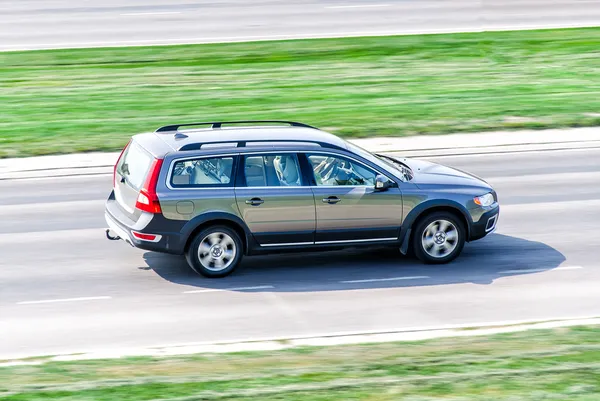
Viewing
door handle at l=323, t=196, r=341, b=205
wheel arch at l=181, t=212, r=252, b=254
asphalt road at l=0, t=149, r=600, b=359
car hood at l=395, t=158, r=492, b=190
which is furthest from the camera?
car hood at l=395, t=158, r=492, b=190

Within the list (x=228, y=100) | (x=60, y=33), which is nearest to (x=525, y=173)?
(x=228, y=100)

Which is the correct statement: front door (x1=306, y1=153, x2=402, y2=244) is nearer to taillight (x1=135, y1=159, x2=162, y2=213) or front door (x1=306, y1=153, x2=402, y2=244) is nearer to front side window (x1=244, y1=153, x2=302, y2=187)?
front side window (x1=244, y1=153, x2=302, y2=187)

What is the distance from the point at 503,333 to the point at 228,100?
524 inches

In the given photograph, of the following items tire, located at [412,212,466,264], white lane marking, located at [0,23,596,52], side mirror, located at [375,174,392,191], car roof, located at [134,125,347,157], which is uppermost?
white lane marking, located at [0,23,596,52]

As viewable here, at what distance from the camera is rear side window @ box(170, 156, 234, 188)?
38.8 feet

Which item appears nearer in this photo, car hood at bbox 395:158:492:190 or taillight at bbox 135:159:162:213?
taillight at bbox 135:159:162:213

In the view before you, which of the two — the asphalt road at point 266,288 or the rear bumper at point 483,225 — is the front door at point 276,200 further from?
the rear bumper at point 483,225

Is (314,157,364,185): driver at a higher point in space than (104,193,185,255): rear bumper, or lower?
higher

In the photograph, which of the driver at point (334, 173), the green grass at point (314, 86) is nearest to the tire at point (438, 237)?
the driver at point (334, 173)

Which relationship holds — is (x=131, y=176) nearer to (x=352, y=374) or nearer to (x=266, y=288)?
(x=266, y=288)

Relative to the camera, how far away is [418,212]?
12.4 meters

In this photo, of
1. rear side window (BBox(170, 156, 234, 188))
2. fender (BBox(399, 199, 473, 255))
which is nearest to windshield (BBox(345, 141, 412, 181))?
fender (BBox(399, 199, 473, 255))

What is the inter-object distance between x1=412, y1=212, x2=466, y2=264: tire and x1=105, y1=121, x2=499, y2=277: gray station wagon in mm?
12

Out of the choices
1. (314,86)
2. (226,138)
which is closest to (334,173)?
(226,138)
